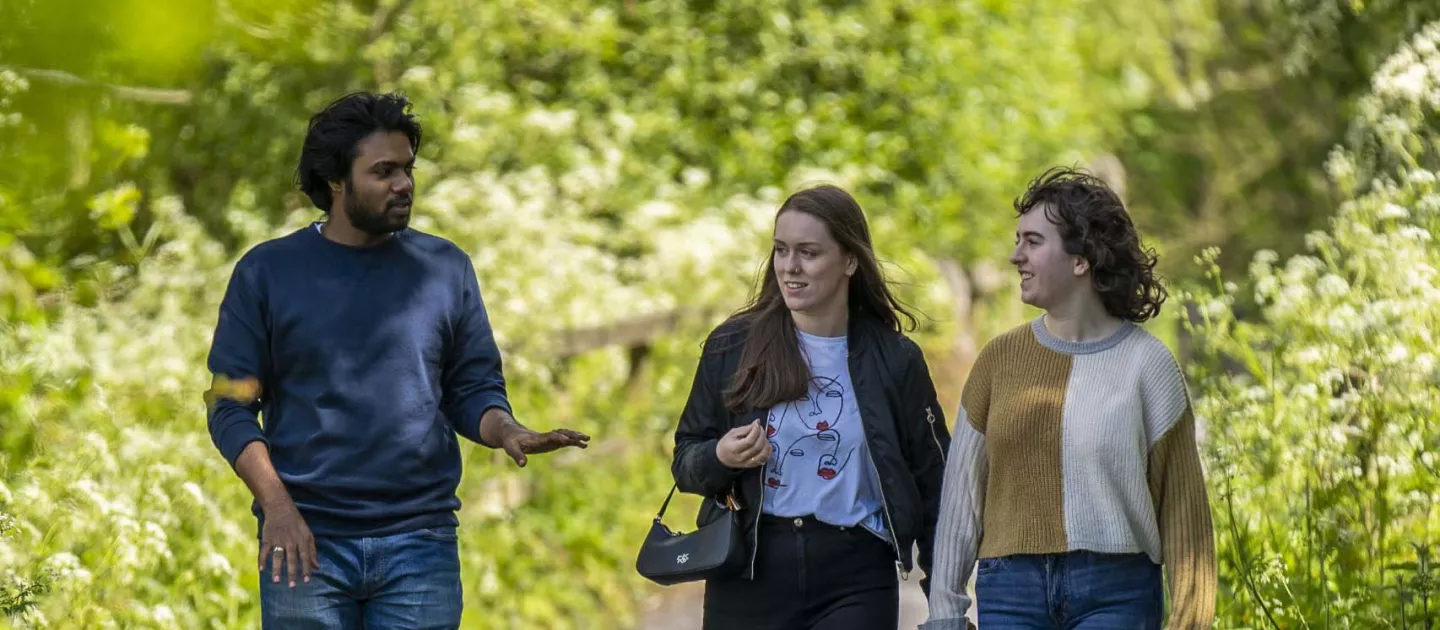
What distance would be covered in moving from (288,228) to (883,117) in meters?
5.22

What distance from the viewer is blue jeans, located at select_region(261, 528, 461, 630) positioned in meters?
3.64

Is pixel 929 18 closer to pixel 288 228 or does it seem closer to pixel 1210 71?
pixel 288 228

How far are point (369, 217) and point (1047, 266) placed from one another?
1387 millimetres

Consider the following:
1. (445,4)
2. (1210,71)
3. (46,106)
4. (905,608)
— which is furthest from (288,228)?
(1210,71)

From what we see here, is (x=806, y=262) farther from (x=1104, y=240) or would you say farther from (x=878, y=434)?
(x=1104, y=240)

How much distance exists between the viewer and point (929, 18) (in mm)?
12836

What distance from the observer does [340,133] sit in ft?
12.5

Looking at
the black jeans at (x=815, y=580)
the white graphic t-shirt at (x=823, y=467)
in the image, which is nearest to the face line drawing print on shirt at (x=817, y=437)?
the white graphic t-shirt at (x=823, y=467)

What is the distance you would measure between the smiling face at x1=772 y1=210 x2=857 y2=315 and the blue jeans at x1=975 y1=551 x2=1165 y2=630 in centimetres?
73

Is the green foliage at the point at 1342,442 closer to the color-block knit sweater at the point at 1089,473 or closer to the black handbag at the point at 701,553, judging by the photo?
the color-block knit sweater at the point at 1089,473

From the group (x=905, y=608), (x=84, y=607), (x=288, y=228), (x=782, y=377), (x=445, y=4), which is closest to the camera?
A: (x=782, y=377)

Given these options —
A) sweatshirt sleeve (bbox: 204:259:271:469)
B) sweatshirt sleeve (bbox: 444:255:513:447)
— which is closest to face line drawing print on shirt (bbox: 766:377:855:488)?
sweatshirt sleeve (bbox: 444:255:513:447)

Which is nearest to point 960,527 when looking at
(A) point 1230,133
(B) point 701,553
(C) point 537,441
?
(B) point 701,553

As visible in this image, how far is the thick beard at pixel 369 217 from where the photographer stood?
148 inches
